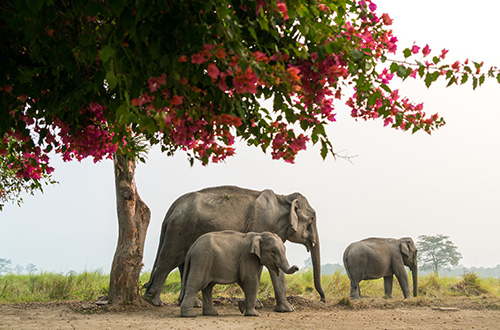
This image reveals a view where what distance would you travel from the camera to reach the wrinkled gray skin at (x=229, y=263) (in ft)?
25.0

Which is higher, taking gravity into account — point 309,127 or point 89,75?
point 89,75

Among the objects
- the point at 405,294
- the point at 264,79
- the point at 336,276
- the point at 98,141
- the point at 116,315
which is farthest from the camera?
the point at 336,276

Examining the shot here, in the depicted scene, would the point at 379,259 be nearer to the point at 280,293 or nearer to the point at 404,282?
the point at 404,282

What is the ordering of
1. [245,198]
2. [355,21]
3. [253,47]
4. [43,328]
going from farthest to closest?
[245,198], [43,328], [355,21], [253,47]

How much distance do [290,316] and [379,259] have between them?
13.6 ft

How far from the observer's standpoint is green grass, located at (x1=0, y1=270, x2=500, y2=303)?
12586 mm

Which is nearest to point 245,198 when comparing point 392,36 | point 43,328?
point 43,328

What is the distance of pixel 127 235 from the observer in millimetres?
9766

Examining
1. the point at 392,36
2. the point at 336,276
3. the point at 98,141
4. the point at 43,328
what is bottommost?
the point at 43,328

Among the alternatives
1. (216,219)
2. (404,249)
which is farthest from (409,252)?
(216,219)

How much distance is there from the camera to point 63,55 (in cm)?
396

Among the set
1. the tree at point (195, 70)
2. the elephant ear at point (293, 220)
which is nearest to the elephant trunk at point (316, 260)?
the elephant ear at point (293, 220)

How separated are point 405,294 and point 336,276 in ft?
9.79

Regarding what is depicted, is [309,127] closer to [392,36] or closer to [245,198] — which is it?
[392,36]
